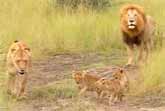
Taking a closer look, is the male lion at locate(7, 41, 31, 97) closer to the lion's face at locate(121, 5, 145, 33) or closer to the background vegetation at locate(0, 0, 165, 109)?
the background vegetation at locate(0, 0, 165, 109)

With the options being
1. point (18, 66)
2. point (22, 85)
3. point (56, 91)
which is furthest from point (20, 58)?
point (56, 91)

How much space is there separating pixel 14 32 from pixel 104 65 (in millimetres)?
2813

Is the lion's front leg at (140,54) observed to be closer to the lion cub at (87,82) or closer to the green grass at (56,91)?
the green grass at (56,91)

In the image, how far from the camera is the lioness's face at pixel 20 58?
10.1m

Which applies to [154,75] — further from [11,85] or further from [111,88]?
[11,85]

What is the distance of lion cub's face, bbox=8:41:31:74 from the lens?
1007 cm

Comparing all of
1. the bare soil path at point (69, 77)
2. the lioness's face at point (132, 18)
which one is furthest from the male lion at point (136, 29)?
the bare soil path at point (69, 77)

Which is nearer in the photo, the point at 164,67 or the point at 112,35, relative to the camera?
the point at 164,67

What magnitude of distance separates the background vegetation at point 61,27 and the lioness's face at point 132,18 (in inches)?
27.1

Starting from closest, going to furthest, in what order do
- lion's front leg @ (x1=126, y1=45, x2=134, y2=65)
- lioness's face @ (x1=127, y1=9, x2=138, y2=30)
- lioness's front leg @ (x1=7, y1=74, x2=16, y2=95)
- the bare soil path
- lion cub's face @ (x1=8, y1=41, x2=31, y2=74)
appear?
the bare soil path < lion cub's face @ (x1=8, y1=41, x2=31, y2=74) < lioness's front leg @ (x1=7, y1=74, x2=16, y2=95) < lioness's face @ (x1=127, y1=9, x2=138, y2=30) < lion's front leg @ (x1=126, y1=45, x2=134, y2=65)

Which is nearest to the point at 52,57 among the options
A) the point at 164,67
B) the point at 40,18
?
the point at 40,18

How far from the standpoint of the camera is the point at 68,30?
48.6 feet

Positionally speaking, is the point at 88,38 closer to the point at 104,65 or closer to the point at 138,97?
the point at 104,65

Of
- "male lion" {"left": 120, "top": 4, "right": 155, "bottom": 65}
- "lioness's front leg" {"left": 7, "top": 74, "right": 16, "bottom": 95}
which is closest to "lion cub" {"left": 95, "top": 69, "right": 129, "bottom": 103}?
"lioness's front leg" {"left": 7, "top": 74, "right": 16, "bottom": 95}
